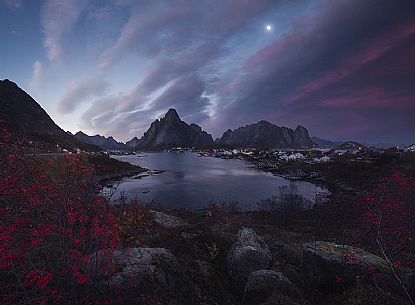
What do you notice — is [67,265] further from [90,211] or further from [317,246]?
[317,246]

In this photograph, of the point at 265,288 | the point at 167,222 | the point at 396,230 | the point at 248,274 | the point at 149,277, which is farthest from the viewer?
the point at 167,222

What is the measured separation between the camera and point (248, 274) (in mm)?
9914

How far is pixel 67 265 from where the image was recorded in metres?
6.42

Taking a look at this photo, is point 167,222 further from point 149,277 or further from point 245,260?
point 149,277

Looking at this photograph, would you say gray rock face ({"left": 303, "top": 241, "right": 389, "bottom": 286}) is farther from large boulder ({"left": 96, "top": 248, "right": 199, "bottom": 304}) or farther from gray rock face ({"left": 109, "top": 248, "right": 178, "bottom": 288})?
gray rock face ({"left": 109, "top": 248, "right": 178, "bottom": 288})

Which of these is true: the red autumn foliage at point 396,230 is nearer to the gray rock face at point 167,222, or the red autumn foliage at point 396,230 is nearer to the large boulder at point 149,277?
the large boulder at point 149,277

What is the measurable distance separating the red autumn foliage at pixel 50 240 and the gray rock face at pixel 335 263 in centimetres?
826

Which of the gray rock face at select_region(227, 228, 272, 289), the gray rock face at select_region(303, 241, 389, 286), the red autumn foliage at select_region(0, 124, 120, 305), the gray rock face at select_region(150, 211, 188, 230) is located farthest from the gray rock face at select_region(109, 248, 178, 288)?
the gray rock face at select_region(150, 211, 188, 230)

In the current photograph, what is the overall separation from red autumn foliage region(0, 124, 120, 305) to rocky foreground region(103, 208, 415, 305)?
38.1 inches

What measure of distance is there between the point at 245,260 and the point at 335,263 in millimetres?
3746

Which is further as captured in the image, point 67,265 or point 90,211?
point 90,211

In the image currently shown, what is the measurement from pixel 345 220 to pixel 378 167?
5989 cm

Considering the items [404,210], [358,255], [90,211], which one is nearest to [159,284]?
[90,211]

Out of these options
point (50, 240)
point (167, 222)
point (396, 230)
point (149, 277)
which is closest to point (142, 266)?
point (149, 277)
